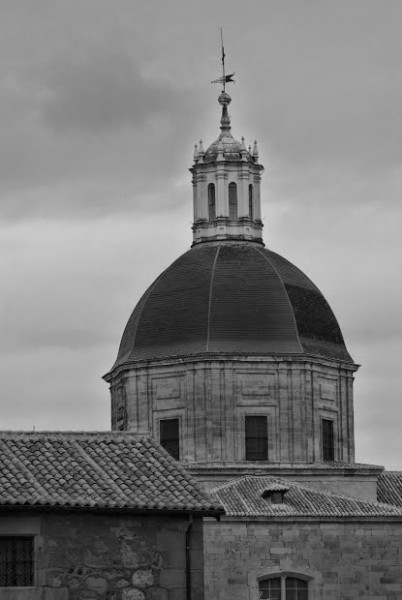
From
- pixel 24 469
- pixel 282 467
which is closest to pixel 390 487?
pixel 282 467

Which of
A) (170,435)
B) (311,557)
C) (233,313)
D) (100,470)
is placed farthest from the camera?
(233,313)

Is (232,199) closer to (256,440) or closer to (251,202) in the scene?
(251,202)

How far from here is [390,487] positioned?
81.2 metres

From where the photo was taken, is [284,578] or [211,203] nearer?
[284,578]

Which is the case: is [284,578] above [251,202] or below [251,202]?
below

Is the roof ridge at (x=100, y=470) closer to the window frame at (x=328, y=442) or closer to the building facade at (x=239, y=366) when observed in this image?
the building facade at (x=239, y=366)

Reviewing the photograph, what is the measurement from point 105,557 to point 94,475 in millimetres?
1995

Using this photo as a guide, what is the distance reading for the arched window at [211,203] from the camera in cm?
8396

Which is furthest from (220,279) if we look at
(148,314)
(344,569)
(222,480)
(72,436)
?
(72,436)

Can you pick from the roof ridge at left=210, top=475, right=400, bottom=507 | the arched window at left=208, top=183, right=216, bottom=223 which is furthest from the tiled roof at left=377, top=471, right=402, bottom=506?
the arched window at left=208, top=183, right=216, bottom=223

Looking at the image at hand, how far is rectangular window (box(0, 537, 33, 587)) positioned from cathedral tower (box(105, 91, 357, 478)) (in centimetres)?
3745

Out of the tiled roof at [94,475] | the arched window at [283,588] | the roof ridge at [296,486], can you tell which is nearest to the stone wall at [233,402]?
the roof ridge at [296,486]

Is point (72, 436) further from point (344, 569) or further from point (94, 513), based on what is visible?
point (344, 569)

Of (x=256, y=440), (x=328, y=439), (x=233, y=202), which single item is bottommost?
(x=256, y=440)
